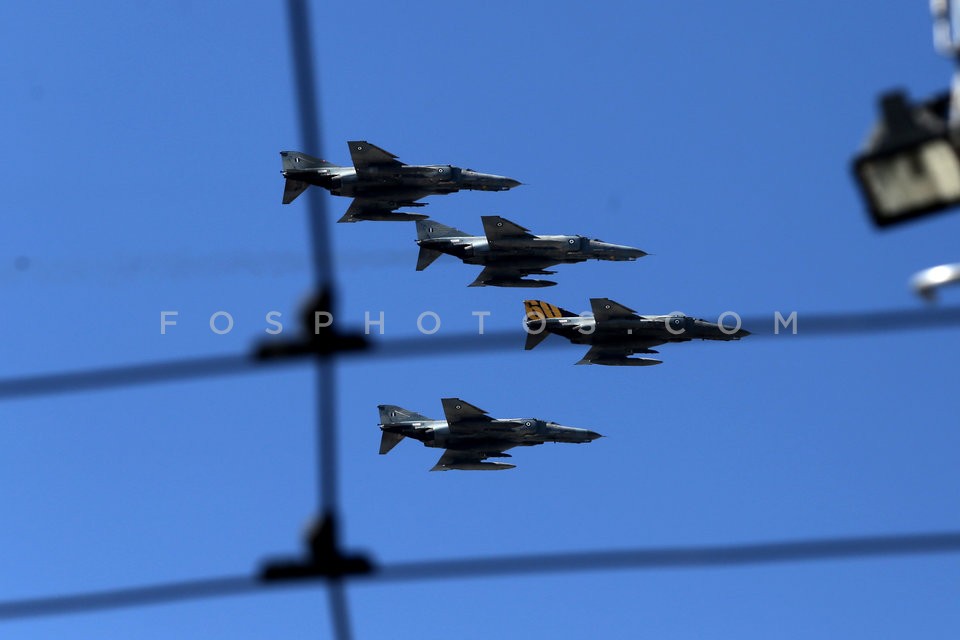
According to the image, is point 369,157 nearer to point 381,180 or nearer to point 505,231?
point 381,180

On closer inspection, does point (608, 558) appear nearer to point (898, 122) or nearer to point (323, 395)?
point (323, 395)

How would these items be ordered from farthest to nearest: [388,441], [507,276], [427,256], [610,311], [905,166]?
[388,441]
[427,256]
[507,276]
[610,311]
[905,166]

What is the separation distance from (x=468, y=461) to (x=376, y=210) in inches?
514

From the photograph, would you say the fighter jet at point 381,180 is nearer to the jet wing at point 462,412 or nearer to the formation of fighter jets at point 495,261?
the formation of fighter jets at point 495,261

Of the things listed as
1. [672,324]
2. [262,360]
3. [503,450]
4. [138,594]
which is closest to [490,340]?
[262,360]

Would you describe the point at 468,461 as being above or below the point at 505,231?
below

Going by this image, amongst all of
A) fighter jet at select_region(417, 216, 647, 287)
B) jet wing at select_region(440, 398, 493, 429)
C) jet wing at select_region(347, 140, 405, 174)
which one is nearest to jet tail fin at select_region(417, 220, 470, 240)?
fighter jet at select_region(417, 216, 647, 287)

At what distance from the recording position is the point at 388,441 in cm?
7981

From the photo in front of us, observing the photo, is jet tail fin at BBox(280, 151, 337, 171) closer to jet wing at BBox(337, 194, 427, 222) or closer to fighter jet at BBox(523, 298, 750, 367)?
jet wing at BBox(337, 194, 427, 222)

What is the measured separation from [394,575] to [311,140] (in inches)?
137

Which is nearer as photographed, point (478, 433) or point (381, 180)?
point (381, 180)

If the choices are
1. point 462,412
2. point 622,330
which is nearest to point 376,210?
point 462,412

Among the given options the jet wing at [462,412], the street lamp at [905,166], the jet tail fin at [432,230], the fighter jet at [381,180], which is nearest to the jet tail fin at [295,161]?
the fighter jet at [381,180]

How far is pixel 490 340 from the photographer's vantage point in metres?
14.5
